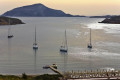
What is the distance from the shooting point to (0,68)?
127ft

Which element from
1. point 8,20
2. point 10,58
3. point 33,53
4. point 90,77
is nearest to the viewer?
point 90,77

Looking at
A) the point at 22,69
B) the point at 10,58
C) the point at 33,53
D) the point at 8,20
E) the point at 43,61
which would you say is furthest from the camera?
the point at 8,20

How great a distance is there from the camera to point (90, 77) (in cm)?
2181

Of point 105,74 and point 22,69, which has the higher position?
point 105,74

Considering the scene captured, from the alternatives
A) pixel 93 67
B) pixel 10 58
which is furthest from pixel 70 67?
pixel 10 58

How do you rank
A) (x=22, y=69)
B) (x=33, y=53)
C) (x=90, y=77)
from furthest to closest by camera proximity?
(x=33, y=53) → (x=22, y=69) → (x=90, y=77)

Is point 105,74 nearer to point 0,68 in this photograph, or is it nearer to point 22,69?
point 22,69

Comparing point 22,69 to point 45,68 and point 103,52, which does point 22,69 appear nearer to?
point 45,68

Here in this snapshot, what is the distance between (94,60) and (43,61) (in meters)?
8.71

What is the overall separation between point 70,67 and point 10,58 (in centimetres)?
1350

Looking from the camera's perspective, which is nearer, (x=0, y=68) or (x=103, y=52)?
(x=0, y=68)

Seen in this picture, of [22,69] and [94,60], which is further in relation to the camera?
[94,60]

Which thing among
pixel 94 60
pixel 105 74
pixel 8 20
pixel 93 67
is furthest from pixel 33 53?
pixel 8 20

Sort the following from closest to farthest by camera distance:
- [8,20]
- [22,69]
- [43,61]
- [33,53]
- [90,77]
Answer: [90,77]
[22,69]
[43,61]
[33,53]
[8,20]
